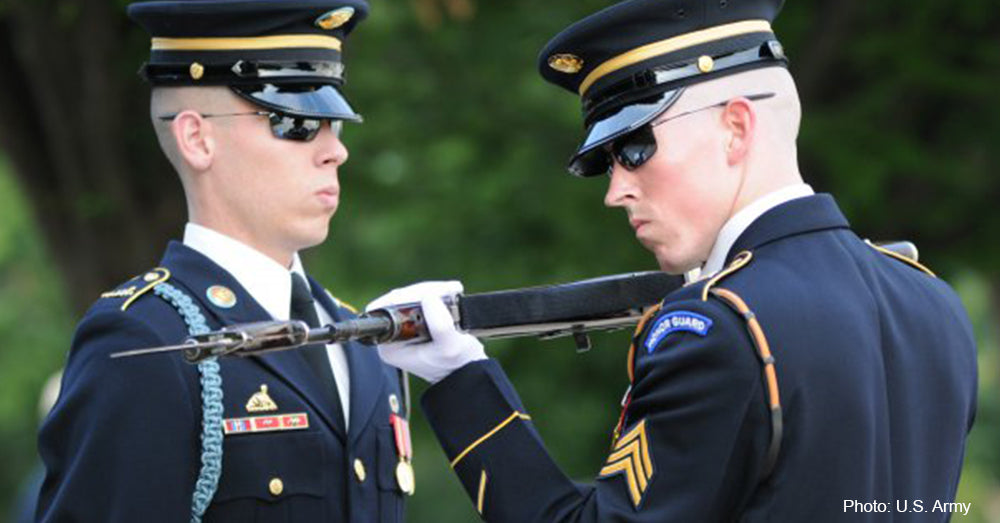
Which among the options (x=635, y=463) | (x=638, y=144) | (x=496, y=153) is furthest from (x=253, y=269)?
(x=496, y=153)

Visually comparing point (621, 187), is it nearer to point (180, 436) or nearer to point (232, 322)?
point (232, 322)

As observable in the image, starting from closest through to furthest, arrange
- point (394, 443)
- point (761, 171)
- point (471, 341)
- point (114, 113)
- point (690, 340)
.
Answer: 1. point (690, 340)
2. point (761, 171)
3. point (471, 341)
4. point (394, 443)
5. point (114, 113)

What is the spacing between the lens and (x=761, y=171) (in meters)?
4.36

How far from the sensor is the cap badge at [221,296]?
189 inches

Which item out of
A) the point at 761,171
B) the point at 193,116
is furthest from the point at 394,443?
the point at 761,171

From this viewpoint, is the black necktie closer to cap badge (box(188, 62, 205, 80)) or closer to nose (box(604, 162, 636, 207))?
cap badge (box(188, 62, 205, 80))

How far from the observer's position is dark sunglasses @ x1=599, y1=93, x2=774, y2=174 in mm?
4359

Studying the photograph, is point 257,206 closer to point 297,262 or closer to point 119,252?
point 297,262

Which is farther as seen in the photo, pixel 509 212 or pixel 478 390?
pixel 509 212

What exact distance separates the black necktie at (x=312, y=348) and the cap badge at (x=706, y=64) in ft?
4.55

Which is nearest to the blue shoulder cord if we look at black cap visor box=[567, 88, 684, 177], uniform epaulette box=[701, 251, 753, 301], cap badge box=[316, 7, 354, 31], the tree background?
cap badge box=[316, 7, 354, 31]

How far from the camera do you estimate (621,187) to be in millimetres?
4500

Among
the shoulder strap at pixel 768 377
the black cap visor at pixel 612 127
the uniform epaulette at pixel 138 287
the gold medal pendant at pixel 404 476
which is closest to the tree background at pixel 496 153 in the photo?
the uniform epaulette at pixel 138 287

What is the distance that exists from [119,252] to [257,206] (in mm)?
4481
